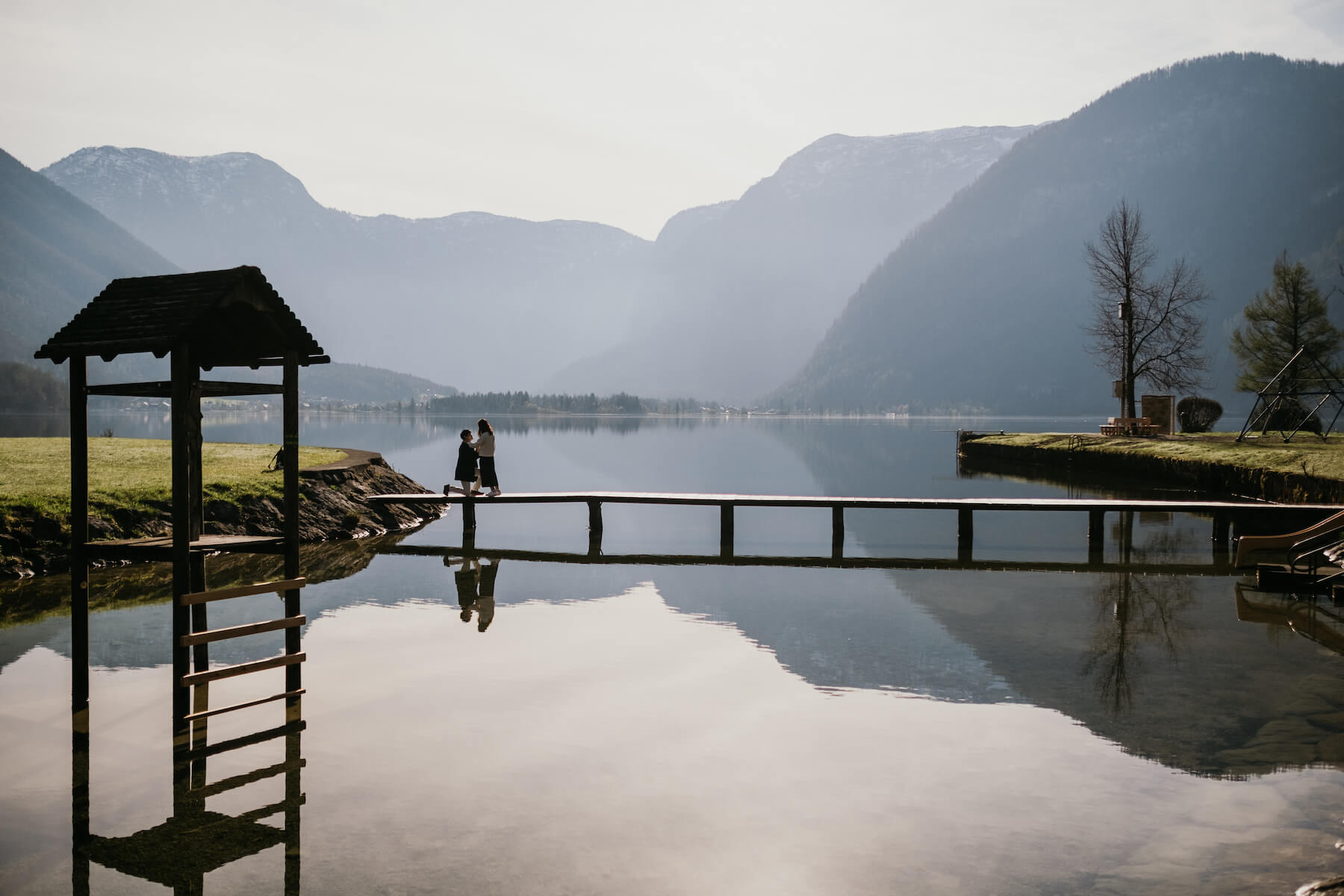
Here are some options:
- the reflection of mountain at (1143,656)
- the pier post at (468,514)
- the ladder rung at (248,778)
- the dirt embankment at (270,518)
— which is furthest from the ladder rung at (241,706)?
the pier post at (468,514)

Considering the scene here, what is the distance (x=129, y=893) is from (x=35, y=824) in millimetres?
1624

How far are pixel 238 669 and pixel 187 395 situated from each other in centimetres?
269

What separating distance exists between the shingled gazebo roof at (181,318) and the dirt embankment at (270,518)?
1031 centimetres

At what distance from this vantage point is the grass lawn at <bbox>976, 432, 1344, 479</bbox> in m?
31.1

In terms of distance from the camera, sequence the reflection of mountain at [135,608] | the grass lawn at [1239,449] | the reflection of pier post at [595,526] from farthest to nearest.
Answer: the grass lawn at [1239,449] < the reflection of pier post at [595,526] < the reflection of mountain at [135,608]

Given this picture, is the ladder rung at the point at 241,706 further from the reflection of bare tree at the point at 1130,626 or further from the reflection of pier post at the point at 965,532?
the reflection of pier post at the point at 965,532

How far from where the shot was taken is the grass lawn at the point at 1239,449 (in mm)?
31078

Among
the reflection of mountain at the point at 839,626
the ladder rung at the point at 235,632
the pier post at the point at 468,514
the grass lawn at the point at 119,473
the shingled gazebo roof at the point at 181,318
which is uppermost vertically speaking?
the shingled gazebo roof at the point at 181,318

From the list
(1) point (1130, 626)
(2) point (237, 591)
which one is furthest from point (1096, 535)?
(2) point (237, 591)

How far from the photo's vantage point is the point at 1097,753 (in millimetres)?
9438

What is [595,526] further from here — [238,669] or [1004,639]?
[238,669]

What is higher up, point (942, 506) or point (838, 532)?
point (942, 506)

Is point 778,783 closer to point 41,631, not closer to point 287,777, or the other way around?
point 287,777

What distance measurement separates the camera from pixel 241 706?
1003cm
